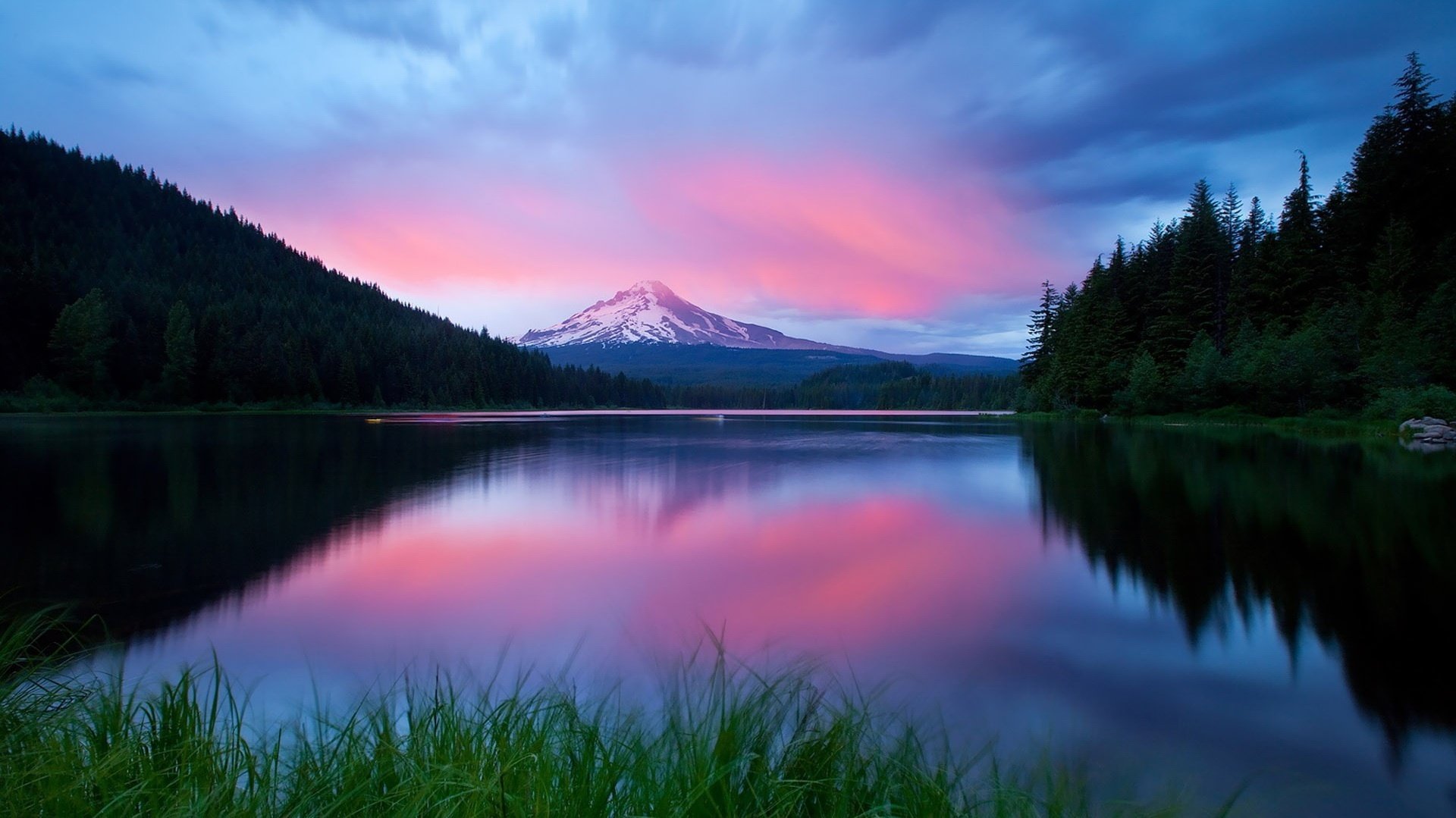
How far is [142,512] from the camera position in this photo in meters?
11.3

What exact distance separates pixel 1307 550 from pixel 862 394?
177665 millimetres

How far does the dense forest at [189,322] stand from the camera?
5784 cm

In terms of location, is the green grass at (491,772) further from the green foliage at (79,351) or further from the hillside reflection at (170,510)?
the green foliage at (79,351)

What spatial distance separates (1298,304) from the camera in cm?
4556

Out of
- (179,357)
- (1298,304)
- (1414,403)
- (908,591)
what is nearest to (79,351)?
(179,357)

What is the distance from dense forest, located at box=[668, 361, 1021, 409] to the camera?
139 m

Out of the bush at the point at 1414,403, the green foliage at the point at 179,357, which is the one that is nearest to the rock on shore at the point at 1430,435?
the bush at the point at 1414,403

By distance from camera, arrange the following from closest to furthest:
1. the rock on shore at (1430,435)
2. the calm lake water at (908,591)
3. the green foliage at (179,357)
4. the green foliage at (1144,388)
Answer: the calm lake water at (908,591), the rock on shore at (1430,435), the green foliage at (1144,388), the green foliage at (179,357)

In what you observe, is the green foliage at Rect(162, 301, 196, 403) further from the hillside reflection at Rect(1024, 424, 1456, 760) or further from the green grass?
the green grass

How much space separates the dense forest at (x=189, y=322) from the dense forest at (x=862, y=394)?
34106 millimetres

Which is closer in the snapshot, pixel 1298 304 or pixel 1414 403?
pixel 1414 403

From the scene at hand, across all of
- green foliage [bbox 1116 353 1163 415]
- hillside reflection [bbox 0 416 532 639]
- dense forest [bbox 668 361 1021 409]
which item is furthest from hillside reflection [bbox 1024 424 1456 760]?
dense forest [bbox 668 361 1021 409]

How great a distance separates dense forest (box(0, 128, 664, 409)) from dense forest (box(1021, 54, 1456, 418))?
76.7 meters

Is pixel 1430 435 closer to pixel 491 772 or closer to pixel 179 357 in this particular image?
pixel 491 772
